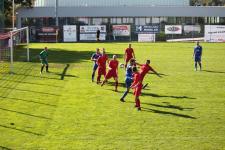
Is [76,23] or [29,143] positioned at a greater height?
[76,23]

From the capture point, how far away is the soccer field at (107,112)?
16.7 metres

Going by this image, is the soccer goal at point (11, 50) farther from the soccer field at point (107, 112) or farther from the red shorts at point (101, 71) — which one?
the red shorts at point (101, 71)

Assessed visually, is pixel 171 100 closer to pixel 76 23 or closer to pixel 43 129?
pixel 43 129

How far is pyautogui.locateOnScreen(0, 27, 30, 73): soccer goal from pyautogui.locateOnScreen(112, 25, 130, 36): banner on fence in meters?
14.6

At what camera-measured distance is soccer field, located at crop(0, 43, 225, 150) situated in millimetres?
16734

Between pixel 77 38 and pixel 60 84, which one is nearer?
pixel 60 84

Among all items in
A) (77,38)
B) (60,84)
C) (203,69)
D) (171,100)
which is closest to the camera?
(171,100)

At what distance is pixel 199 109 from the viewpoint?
22000 millimetres

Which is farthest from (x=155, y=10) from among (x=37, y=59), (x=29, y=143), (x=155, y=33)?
(x=29, y=143)

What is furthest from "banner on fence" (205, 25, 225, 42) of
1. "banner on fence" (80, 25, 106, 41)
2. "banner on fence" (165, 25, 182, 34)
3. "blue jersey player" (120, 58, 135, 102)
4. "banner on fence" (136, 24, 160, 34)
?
"blue jersey player" (120, 58, 135, 102)

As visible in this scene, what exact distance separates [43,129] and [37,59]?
26.1m

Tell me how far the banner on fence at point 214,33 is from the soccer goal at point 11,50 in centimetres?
2296

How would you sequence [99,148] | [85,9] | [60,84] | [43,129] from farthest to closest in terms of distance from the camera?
[85,9], [60,84], [43,129], [99,148]

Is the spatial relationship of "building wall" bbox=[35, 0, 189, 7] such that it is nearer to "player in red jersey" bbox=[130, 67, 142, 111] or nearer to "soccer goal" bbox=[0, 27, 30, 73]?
"soccer goal" bbox=[0, 27, 30, 73]
